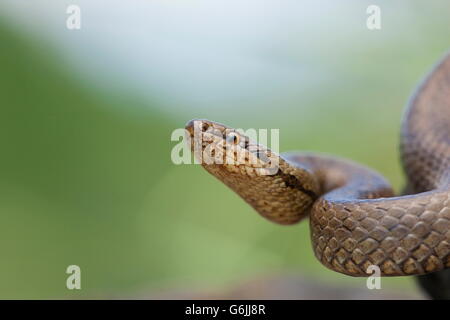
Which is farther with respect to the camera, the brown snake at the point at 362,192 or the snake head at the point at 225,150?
the snake head at the point at 225,150

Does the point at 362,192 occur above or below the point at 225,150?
below

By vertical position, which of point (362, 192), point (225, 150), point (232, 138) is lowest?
point (362, 192)

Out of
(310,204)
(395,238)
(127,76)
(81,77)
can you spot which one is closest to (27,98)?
(81,77)

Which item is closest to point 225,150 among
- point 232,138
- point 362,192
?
point 232,138

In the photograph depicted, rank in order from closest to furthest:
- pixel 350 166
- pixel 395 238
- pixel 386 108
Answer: pixel 395 238
pixel 350 166
pixel 386 108

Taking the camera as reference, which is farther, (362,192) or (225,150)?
(362,192)

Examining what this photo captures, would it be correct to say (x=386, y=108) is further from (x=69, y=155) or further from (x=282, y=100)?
(x=69, y=155)

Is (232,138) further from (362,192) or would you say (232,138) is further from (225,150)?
(362,192)
